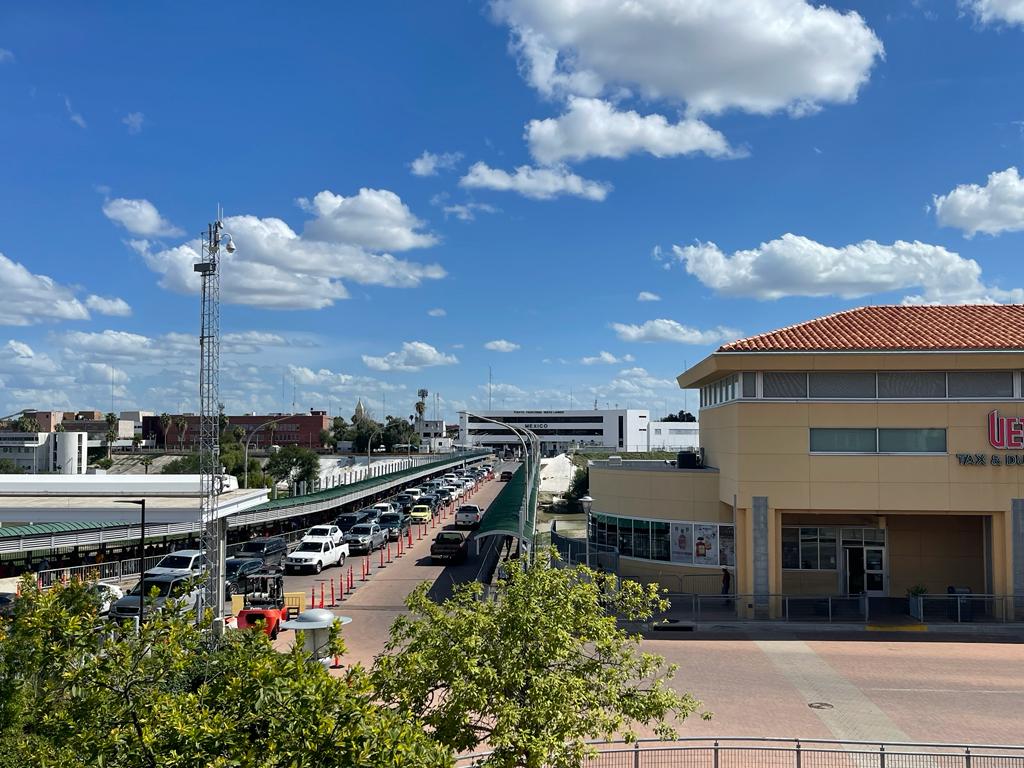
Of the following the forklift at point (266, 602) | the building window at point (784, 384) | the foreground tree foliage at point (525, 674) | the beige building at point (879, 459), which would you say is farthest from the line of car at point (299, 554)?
the building window at point (784, 384)

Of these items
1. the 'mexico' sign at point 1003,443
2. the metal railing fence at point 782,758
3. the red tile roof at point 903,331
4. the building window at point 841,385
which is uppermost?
the red tile roof at point 903,331

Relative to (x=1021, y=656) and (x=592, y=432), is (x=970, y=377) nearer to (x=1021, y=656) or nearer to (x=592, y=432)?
(x=1021, y=656)

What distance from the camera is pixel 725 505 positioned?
31.0m

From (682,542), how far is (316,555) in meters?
16.4

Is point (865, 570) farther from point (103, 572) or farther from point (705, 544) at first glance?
point (103, 572)

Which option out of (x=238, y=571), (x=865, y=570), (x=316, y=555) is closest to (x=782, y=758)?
(x=865, y=570)

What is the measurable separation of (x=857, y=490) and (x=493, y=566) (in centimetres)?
1759

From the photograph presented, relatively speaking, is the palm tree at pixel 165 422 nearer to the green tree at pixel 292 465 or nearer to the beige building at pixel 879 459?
the green tree at pixel 292 465

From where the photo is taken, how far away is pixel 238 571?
32562 millimetres

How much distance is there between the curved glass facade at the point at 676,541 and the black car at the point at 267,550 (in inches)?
599

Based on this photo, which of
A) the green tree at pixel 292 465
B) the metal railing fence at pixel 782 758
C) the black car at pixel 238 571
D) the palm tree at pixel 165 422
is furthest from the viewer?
the palm tree at pixel 165 422

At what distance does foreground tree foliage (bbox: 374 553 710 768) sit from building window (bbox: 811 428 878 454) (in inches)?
722

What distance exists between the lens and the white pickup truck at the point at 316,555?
36781 mm

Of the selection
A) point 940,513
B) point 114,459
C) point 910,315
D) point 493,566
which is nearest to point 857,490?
point 940,513
